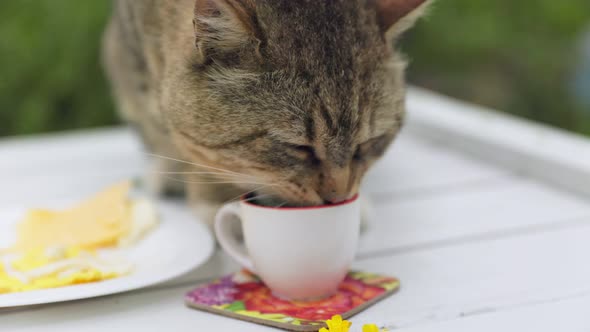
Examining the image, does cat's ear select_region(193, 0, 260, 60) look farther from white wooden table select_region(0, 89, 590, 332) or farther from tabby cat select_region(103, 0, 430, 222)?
white wooden table select_region(0, 89, 590, 332)

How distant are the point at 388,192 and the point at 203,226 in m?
0.50

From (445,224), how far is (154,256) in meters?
0.56

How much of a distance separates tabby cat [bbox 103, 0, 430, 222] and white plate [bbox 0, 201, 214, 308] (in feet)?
0.42

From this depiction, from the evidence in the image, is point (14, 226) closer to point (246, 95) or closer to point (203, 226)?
point (203, 226)

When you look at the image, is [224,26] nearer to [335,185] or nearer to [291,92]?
[291,92]

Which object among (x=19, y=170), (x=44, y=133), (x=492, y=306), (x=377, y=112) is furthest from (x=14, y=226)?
(x=44, y=133)

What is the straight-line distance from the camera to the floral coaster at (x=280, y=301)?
0.87 meters

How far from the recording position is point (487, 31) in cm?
289

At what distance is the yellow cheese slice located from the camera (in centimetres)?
115

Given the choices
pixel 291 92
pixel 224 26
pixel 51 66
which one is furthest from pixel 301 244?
pixel 51 66

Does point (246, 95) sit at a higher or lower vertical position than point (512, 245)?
higher

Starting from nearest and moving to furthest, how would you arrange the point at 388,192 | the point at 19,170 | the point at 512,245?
1. the point at 512,245
2. the point at 388,192
3. the point at 19,170

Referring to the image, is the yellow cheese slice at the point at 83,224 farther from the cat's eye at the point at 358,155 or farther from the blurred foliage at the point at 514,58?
the blurred foliage at the point at 514,58

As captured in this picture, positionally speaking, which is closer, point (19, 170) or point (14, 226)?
point (14, 226)
